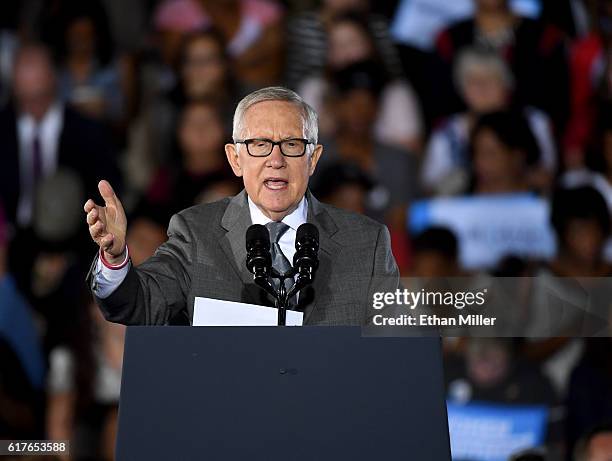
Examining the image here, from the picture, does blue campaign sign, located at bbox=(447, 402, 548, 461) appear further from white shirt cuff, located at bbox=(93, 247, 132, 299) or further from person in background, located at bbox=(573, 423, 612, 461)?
white shirt cuff, located at bbox=(93, 247, 132, 299)

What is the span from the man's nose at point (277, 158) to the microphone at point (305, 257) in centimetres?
21

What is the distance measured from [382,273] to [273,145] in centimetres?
32

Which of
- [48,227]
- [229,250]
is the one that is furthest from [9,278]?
[229,250]

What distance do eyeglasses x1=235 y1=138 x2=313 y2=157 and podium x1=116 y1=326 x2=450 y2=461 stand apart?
0.52 m

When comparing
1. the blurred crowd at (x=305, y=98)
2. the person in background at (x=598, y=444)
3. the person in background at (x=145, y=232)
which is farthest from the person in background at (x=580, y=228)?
the person in background at (x=145, y=232)

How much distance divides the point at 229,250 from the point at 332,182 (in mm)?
2663

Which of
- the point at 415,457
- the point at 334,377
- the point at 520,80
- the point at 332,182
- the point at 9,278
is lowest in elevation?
the point at 415,457

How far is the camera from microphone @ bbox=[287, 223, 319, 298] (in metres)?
1.77

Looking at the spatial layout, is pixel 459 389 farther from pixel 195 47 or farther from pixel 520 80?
pixel 195 47

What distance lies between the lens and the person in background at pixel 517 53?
4.88 metres

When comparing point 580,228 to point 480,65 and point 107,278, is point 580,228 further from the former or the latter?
point 107,278

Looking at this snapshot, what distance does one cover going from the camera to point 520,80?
4.92 m

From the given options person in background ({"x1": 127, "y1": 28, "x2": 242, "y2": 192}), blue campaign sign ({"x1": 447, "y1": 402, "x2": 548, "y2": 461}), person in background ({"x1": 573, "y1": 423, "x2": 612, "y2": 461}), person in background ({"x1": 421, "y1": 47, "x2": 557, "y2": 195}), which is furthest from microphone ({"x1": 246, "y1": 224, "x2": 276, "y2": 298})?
person in background ({"x1": 127, "y1": 28, "x2": 242, "y2": 192})

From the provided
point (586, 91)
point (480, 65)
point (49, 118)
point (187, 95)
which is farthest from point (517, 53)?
point (49, 118)
